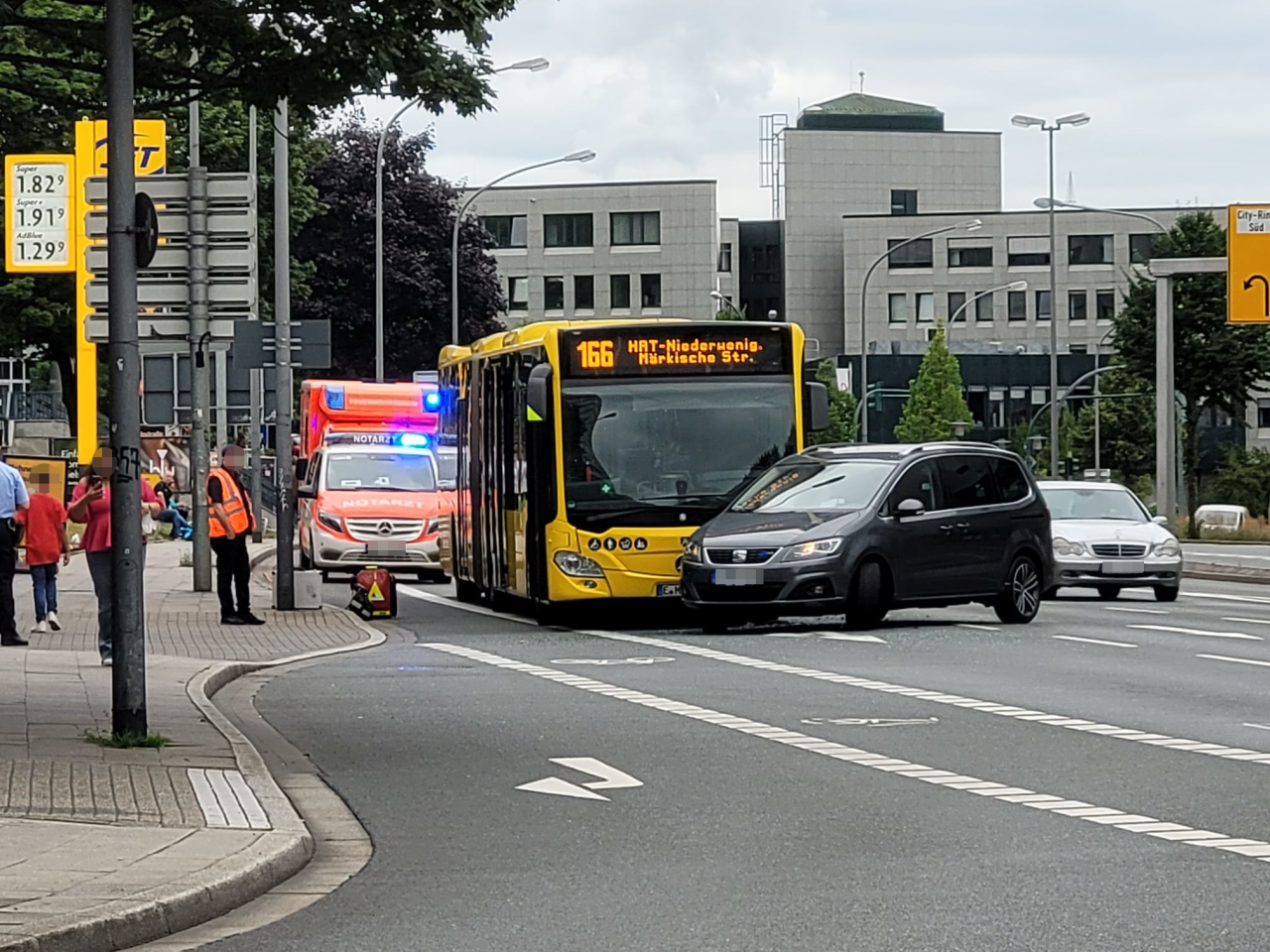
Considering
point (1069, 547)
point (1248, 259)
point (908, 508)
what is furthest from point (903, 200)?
point (908, 508)

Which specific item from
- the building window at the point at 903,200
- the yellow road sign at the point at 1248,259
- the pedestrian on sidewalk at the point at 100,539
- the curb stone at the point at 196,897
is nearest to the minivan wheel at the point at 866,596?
the pedestrian on sidewalk at the point at 100,539

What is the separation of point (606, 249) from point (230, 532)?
87.4m

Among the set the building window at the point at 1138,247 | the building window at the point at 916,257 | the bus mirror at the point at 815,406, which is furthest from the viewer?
the building window at the point at 916,257

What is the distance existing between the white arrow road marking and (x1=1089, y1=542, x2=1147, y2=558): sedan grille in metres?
19.2

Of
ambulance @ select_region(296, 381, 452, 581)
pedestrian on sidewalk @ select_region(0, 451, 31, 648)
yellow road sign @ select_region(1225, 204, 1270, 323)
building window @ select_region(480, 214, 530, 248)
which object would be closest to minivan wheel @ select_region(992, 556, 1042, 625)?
pedestrian on sidewalk @ select_region(0, 451, 31, 648)

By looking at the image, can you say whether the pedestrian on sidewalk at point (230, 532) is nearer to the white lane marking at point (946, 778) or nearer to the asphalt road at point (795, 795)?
the asphalt road at point (795, 795)

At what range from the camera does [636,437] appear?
2388 centimetres

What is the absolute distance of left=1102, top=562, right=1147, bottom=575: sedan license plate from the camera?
29922 mm

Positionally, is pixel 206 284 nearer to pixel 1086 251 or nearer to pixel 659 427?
pixel 659 427

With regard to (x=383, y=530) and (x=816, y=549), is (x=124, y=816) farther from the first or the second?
(x=383, y=530)

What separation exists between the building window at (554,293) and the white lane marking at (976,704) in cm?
8960

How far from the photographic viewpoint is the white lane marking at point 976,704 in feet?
42.3

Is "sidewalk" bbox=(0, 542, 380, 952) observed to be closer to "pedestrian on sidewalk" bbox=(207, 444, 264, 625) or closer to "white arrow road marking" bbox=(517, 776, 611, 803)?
"white arrow road marking" bbox=(517, 776, 611, 803)

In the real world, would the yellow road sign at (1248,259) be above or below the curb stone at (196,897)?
above
